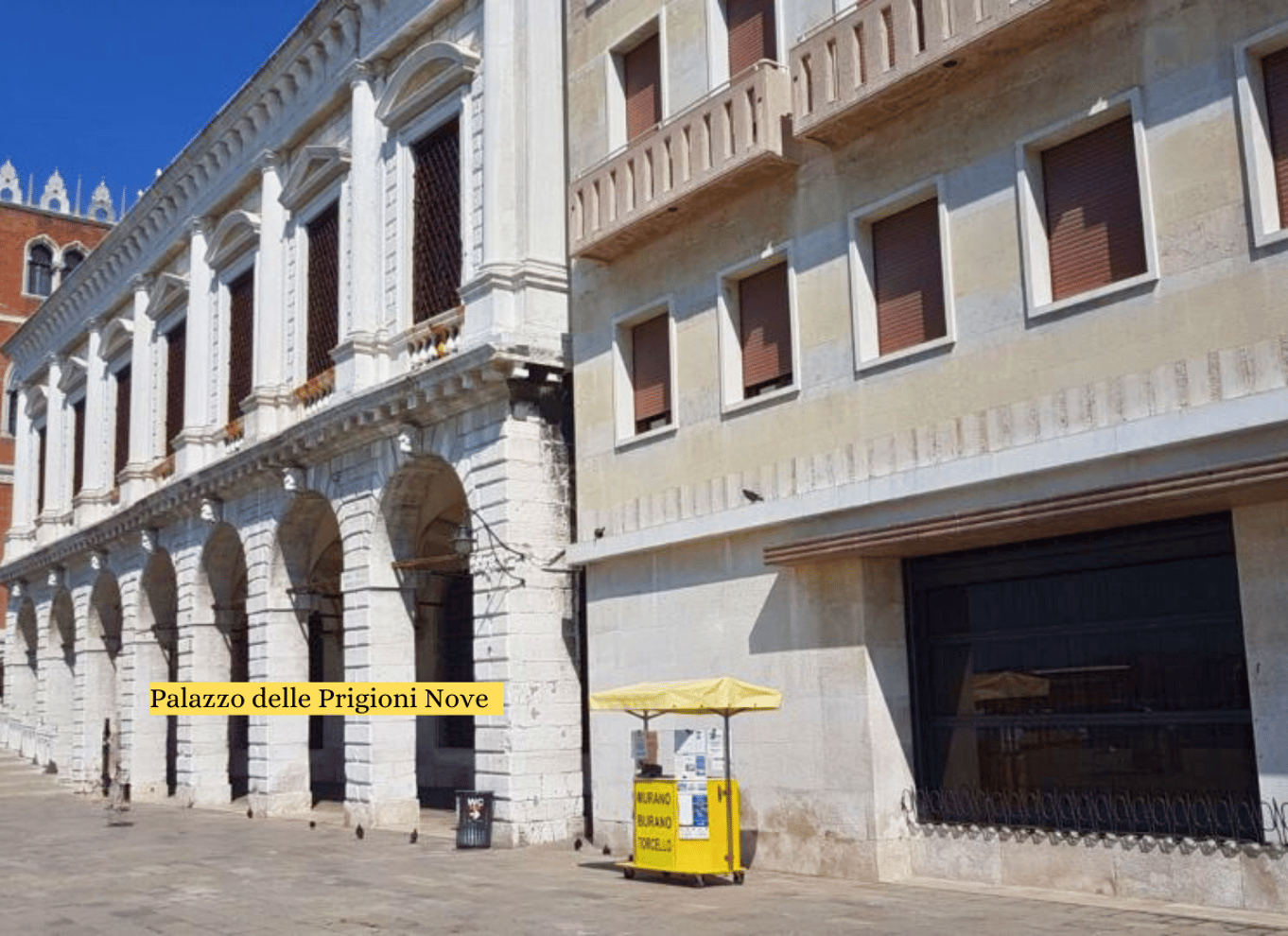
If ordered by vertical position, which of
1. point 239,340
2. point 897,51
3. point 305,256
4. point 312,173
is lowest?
point 897,51

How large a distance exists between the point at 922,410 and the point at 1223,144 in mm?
3905

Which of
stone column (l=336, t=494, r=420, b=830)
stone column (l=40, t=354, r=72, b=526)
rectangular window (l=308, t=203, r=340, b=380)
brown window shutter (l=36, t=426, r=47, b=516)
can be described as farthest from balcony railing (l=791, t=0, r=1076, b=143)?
brown window shutter (l=36, t=426, r=47, b=516)

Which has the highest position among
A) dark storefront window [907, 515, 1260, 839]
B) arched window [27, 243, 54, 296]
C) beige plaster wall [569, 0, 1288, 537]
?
arched window [27, 243, 54, 296]

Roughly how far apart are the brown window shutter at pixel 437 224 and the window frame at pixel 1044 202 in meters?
11.0

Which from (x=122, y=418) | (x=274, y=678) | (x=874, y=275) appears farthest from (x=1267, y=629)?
(x=122, y=418)

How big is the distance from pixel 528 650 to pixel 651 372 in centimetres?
448

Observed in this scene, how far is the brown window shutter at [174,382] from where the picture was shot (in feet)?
111

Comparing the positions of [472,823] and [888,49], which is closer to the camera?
[888,49]

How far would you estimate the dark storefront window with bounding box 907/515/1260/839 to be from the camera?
12.3 m

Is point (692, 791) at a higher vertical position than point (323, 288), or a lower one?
lower

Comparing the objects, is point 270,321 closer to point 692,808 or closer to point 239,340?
point 239,340

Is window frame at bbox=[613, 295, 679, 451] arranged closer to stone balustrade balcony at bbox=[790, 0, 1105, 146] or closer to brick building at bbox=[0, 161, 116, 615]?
stone balustrade balcony at bbox=[790, 0, 1105, 146]

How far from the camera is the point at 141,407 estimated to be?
35.3 metres

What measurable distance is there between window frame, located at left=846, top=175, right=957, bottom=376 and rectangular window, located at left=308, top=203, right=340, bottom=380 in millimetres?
13191
